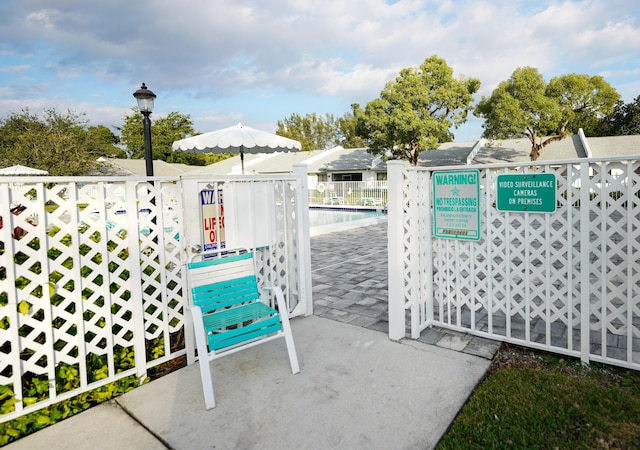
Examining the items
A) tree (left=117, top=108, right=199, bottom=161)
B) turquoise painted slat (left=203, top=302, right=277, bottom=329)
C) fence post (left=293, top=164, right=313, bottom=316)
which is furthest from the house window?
turquoise painted slat (left=203, top=302, right=277, bottom=329)

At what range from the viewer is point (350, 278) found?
6395mm

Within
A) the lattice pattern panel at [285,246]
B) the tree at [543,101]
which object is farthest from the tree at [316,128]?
the lattice pattern panel at [285,246]

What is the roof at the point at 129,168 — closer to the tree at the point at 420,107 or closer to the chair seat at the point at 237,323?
the tree at the point at 420,107

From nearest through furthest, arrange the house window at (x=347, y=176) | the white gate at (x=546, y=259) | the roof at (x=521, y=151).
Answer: the white gate at (x=546, y=259)
the roof at (x=521, y=151)
the house window at (x=347, y=176)

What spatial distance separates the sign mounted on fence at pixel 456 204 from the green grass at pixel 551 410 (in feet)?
4.33

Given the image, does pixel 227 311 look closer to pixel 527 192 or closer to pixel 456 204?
pixel 456 204

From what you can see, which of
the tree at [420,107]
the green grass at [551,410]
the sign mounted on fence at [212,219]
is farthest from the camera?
the tree at [420,107]

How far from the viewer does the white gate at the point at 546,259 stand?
2949 mm

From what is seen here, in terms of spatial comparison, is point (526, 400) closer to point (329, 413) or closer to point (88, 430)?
point (329, 413)

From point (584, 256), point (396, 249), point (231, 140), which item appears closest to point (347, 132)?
point (231, 140)

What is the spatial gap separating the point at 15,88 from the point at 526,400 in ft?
152

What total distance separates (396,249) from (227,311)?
68.6 inches

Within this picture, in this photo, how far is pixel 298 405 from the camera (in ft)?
8.79

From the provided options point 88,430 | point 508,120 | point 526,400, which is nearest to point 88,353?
point 88,430
